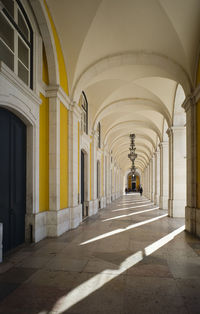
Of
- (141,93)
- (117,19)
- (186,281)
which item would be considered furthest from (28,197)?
(141,93)

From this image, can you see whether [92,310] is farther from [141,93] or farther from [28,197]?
[141,93]

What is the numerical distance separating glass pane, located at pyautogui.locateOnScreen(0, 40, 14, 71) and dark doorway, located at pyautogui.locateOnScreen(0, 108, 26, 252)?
1019mm

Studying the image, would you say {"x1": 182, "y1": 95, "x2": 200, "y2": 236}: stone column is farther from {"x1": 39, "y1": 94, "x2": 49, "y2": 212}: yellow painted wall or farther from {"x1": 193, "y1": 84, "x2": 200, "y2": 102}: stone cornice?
{"x1": 39, "y1": 94, "x2": 49, "y2": 212}: yellow painted wall

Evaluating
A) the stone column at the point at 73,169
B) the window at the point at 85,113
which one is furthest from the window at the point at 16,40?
the window at the point at 85,113

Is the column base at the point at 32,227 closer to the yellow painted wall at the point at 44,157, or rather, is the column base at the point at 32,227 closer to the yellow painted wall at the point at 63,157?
the yellow painted wall at the point at 44,157

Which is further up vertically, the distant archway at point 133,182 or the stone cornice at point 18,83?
the stone cornice at point 18,83

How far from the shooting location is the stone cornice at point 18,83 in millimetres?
4593

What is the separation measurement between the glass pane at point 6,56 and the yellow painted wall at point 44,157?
5.34ft

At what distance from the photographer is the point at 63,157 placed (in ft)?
25.1

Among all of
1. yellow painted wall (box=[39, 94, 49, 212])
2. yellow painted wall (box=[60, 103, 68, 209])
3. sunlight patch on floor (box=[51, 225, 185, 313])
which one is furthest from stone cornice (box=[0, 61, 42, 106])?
sunlight patch on floor (box=[51, 225, 185, 313])

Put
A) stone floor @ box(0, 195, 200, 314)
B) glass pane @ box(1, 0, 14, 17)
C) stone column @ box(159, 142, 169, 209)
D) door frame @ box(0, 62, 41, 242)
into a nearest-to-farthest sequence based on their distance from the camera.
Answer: stone floor @ box(0, 195, 200, 314) < glass pane @ box(1, 0, 14, 17) < door frame @ box(0, 62, 41, 242) < stone column @ box(159, 142, 169, 209)

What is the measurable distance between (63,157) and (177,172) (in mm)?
6364

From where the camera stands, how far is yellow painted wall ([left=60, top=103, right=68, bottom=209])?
745 centimetres

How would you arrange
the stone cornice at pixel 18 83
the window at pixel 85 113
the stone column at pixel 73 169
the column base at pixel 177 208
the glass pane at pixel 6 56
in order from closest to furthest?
the stone cornice at pixel 18 83 → the glass pane at pixel 6 56 → the stone column at pixel 73 169 → the column base at pixel 177 208 → the window at pixel 85 113
